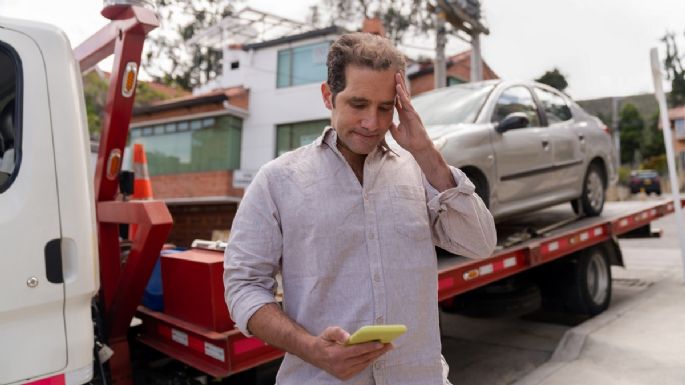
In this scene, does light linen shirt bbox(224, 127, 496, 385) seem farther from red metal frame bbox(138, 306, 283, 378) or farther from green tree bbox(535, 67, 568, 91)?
green tree bbox(535, 67, 568, 91)

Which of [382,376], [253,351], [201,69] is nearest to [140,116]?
[201,69]

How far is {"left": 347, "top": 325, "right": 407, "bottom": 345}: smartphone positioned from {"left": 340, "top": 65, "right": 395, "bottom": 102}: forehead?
0.59m

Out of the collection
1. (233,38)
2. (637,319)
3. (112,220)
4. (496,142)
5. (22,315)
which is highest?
(233,38)

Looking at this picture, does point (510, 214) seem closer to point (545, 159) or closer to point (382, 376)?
point (545, 159)

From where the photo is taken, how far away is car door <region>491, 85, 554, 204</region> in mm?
4504

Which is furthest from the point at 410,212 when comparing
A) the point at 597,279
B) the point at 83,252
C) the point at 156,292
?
the point at 597,279

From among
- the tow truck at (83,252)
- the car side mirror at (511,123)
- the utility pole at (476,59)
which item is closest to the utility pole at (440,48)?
the utility pole at (476,59)

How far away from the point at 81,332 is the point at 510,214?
3444 mm

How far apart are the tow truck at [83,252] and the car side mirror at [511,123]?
3.96 feet

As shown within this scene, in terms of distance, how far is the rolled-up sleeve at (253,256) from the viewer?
4.51 ft

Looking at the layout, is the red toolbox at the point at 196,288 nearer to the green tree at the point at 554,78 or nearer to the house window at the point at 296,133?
the house window at the point at 296,133

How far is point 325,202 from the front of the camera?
1423 mm

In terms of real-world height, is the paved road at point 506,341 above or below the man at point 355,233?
below

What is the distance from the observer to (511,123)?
444cm
